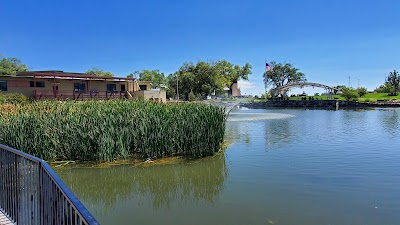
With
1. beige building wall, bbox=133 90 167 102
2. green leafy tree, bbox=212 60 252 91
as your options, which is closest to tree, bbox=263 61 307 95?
green leafy tree, bbox=212 60 252 91

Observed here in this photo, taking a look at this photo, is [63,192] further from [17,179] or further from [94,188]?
→ [94,188]

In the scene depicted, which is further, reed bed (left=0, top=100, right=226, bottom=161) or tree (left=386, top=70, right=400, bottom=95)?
tree (left=386, top=70, right=400, bottom=95)

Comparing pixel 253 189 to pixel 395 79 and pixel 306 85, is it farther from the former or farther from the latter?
pixel 395 79

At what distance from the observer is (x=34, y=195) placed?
12.6 ft

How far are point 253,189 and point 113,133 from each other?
17.1 ft

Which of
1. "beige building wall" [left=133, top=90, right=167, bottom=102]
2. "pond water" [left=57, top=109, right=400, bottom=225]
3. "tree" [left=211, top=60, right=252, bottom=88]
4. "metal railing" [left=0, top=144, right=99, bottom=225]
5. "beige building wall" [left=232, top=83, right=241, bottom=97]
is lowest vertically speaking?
"pond water" [left=57, top=109, right=400, bottom=225]

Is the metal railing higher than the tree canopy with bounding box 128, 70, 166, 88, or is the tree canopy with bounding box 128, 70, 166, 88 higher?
the tree canopy with bounding box 128, 70, 166, 88

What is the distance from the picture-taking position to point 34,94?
32.8 metres

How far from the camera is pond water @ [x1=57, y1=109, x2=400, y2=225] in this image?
660 centimetres

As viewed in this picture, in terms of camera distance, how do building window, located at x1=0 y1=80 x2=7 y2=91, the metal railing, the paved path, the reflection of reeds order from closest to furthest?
1. the metal railing
2. the paved path
3. the reflection of reeds
4. building window, located at x1=0 y1=80 x2=7 y2=91

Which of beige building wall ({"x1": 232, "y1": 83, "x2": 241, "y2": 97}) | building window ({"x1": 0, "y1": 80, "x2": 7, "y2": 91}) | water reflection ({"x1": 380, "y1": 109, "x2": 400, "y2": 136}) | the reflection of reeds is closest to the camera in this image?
the reflection of reeds

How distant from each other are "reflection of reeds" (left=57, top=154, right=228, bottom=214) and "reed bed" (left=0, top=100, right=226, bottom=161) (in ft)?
2.34

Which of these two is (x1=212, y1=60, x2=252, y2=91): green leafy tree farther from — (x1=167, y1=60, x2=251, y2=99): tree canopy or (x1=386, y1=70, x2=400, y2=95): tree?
(x1=386, y1=70, x2=400, y2=95): tree

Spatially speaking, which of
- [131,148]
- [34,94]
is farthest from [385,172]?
[34,94]
